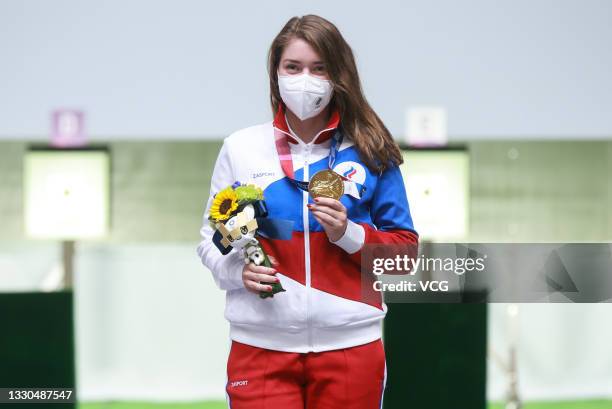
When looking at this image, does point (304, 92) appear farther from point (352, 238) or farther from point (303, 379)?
point (303, 379)

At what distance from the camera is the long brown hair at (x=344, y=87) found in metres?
1.76

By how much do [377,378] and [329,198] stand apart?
0.40 m

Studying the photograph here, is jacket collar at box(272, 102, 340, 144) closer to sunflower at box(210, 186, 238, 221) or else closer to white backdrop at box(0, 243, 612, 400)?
sunflower at box(210, 186, 238, 221)

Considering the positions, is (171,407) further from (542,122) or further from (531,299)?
(542,122)

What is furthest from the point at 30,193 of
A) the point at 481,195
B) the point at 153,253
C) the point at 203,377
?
the point at 481,195

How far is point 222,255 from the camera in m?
1.83

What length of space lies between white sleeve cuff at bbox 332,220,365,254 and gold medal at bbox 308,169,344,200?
0.06 m

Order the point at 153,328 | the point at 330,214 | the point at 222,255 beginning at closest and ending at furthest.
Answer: the point at 330,214, the point at 222,255, the point at 153,328

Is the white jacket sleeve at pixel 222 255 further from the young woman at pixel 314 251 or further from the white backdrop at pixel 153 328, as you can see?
the white backdrop at pixel 153 328

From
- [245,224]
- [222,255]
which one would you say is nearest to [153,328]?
[222,255]

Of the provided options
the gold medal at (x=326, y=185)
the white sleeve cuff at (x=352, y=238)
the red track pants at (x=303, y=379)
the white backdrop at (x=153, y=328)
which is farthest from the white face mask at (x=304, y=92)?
the white backdrop at (x=153, y=328)

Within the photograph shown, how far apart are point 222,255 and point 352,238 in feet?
0.91

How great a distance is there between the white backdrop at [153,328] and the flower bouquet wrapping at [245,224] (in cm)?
163

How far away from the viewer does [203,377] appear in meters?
3.40
